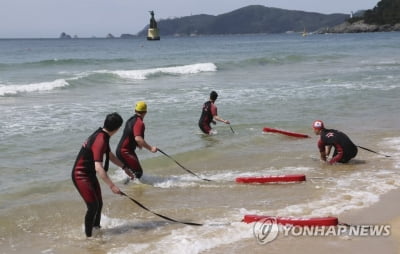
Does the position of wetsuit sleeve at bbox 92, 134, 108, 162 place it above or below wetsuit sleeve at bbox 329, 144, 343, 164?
above

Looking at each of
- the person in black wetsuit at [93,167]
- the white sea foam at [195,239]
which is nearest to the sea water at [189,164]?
the white sea foam at [195,239]

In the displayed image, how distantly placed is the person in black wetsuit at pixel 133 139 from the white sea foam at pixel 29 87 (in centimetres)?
1621

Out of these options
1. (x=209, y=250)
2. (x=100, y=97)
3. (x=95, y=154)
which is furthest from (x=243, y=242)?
(x=100, y=97)

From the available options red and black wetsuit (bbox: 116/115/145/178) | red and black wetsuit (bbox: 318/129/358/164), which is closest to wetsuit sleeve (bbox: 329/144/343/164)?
red and black wetsuit (bbox: 318/129/358/164)

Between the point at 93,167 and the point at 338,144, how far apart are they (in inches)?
204

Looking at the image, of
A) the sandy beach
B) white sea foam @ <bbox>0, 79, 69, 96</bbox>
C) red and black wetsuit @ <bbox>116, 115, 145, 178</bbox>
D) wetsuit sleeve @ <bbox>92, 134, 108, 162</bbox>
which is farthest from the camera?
white sea foam @ <bbox>0, 79, 69, 96</bbox>

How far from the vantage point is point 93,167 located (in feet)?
21.5

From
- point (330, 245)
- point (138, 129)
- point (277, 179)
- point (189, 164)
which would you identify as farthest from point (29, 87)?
point (330, 245)

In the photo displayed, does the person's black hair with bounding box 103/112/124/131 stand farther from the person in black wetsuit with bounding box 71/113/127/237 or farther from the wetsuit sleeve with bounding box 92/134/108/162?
the wetsuit sleeve with bounding box 92/134/108/162

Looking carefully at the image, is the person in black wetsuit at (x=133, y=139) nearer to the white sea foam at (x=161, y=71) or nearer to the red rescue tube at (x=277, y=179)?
the red rescue tube at (x=277, y=179)

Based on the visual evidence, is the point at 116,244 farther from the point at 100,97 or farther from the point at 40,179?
the point at 100,97

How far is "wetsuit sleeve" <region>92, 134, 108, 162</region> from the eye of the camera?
20.6ft

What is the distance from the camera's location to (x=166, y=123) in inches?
616

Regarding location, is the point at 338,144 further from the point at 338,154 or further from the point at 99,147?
the point at 99,147
